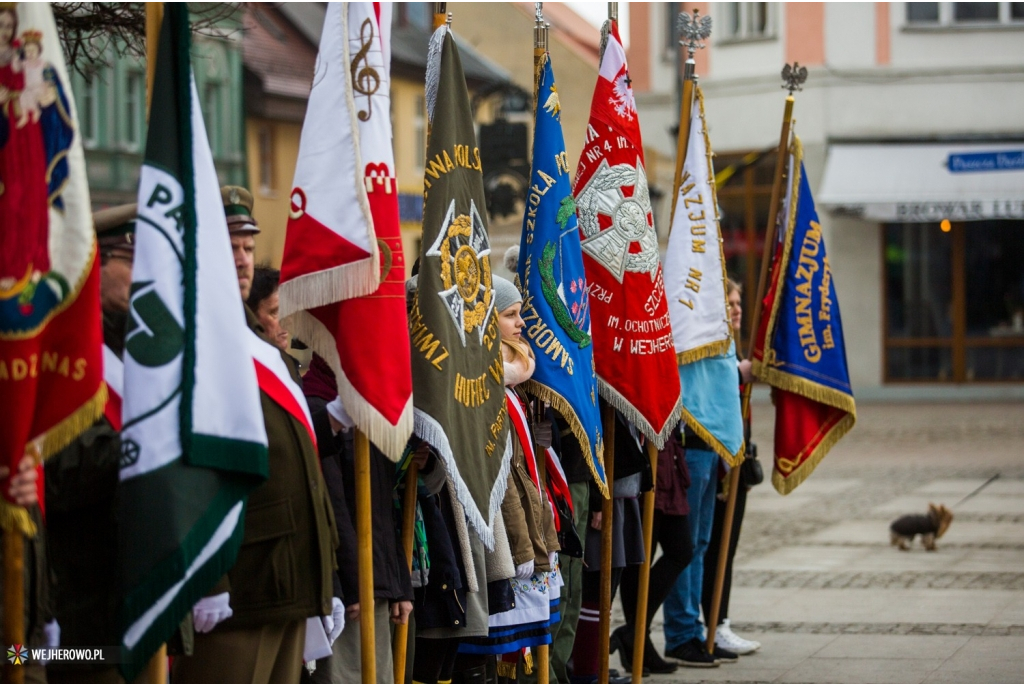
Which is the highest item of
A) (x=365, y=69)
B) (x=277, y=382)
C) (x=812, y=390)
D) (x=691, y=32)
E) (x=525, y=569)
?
(x=691, y=32)

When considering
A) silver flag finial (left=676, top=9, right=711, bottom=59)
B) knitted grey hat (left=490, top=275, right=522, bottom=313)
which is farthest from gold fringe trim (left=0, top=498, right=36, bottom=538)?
silver flag finial (left=676, top=9, right=711, bottom=59)

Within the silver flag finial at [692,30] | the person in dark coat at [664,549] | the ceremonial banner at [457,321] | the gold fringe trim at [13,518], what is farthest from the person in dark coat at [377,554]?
the silver flag finial at [692,30]

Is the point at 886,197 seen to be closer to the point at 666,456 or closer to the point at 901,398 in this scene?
the point at 901,398

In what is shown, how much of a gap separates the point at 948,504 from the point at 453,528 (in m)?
9.19

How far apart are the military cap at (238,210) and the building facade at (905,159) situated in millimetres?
21806

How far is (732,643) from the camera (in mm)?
7840

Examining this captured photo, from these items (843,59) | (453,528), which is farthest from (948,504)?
(843,59)

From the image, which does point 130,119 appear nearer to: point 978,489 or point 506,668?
point 978,489

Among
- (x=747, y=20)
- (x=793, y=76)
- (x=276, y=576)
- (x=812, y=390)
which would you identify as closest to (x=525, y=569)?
(x=276, y=576)

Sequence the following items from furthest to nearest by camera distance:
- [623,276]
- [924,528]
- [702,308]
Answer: [924,528]
[702,308]
[623,276]

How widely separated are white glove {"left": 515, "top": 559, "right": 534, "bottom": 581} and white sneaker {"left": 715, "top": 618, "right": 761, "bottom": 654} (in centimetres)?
256

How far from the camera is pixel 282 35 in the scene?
3416cm

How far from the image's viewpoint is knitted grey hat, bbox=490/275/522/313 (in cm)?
605

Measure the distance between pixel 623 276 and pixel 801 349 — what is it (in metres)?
1.74
